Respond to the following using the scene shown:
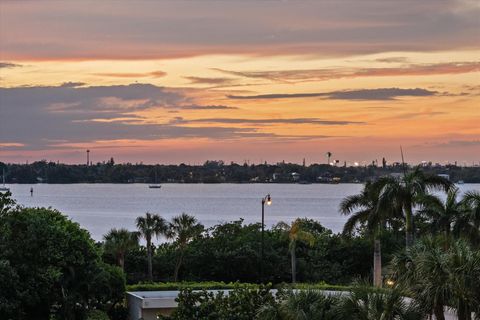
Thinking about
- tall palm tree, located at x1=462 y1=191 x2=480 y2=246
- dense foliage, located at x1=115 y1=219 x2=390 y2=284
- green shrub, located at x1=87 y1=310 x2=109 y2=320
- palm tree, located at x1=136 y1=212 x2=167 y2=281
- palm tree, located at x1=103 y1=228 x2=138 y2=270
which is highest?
tall palm tree, located at x1=462 y1=191 x2=480 y2=246

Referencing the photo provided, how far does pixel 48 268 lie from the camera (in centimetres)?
3534

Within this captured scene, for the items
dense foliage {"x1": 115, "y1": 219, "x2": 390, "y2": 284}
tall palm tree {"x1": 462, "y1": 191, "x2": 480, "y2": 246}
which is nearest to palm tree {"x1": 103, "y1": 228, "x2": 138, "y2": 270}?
dense foliage {"x1": 115, "y1": 219, "x2": 390, "y2": 284}

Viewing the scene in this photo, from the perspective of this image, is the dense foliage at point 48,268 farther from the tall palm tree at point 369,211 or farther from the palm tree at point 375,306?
the palm tree at point 375,306

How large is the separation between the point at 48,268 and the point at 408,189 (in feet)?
48.4

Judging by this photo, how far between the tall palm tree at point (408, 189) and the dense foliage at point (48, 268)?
38.8ft

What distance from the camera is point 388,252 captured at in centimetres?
5431

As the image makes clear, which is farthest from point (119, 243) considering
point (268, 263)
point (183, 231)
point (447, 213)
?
point (447, 213)

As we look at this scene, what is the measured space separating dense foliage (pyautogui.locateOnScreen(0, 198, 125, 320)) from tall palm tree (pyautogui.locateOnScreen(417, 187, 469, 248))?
509 inches

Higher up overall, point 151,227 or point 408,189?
point 408,189

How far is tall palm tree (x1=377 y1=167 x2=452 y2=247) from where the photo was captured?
128ft

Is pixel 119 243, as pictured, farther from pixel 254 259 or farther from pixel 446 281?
pixel 446 281

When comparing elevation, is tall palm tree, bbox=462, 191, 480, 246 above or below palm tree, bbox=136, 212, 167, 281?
above

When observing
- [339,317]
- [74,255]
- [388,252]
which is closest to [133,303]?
[74,255]

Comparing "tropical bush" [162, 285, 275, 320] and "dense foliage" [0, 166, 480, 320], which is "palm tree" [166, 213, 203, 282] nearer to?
"dense foliage" [0, 166, 480, 320]
